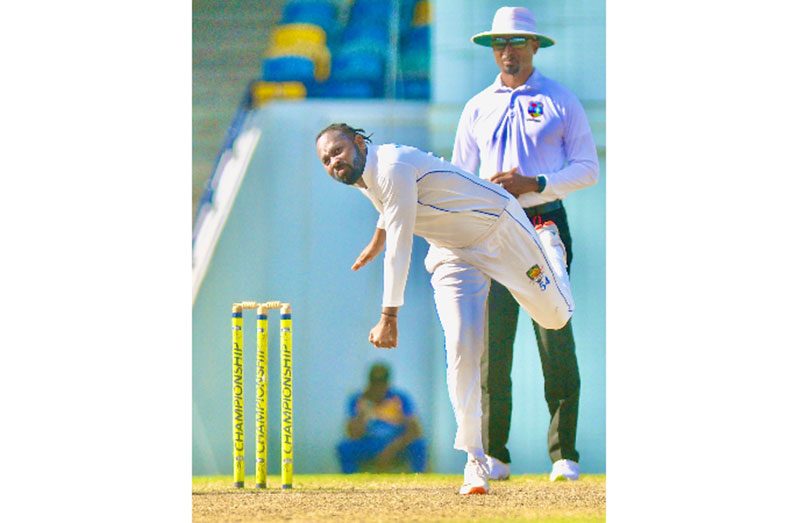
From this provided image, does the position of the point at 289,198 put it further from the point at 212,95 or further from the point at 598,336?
the point at 598,336

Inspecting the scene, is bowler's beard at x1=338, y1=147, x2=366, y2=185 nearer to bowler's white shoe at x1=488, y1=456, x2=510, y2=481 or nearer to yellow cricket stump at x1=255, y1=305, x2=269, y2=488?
yellow cricket stump at x1=255, y1=305, x2=269, y2=488

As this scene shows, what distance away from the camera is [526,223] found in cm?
576

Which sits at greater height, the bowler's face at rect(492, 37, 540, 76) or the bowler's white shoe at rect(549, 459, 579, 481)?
the bowler's face at rect(492, 37, 540, 76)

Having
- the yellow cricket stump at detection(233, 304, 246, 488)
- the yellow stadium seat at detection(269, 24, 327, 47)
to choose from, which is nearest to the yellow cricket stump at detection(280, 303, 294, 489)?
the yellow cricket stump at detection(233, 304, 246, 488)

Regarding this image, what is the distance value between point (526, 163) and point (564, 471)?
1299 mm

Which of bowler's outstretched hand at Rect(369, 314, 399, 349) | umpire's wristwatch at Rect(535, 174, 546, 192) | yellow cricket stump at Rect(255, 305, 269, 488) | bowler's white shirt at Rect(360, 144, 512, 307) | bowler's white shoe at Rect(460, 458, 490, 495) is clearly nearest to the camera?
bowler's outstretched hand at Rect(369, 314, 399, 349)

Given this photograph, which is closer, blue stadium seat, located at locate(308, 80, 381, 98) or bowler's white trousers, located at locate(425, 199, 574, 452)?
bowler's white trousers, located at locate(425, 199, 574, 452)

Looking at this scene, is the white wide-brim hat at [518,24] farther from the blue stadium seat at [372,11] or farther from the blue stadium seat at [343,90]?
the blue stadium seat at [343,90]

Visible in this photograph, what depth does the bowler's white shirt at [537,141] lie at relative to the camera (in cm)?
618

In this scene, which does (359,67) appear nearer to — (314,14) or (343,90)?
(343,90)

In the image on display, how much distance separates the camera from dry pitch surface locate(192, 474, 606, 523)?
5320 mm

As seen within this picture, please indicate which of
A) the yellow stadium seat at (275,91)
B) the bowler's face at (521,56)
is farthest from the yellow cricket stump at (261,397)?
the bowler's face at (521,56)
